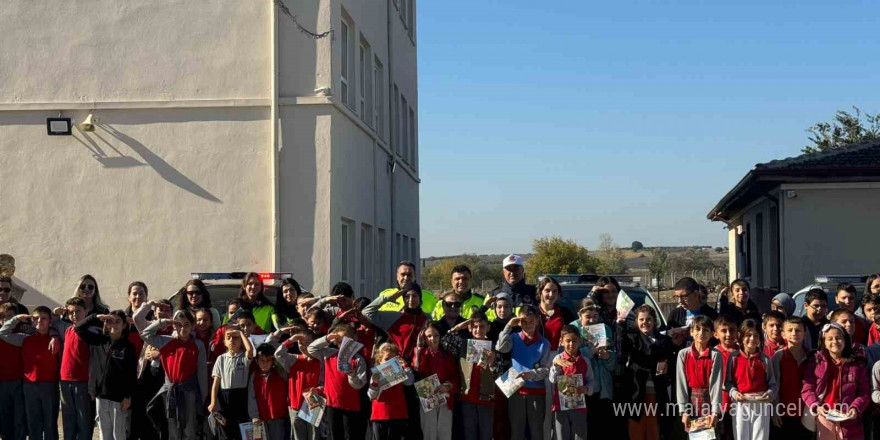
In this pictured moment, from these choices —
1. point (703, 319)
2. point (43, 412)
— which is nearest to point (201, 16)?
point (43, 412)

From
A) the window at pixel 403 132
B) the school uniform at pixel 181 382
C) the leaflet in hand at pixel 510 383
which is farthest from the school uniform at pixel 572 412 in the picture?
the window at pixel 403 132

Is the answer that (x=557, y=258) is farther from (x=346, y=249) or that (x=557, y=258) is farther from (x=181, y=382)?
(x=181, y=382)

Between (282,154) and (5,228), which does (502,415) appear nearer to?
(282,154)

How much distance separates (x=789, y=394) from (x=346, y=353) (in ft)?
12.5

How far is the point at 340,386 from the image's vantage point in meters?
8.34

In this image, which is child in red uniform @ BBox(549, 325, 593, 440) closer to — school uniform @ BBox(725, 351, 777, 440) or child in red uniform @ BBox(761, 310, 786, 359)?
school uniform @ BBox(725, 351, 777, 440)

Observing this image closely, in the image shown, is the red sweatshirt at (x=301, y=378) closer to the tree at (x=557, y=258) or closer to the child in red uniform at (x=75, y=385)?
the child in red uniform at (x=75, y=385)

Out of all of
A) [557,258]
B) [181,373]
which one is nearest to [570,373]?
[181,373]

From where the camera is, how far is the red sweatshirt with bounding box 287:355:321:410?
27.7 feet

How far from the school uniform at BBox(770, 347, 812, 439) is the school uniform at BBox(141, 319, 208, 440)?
5043 millimetres

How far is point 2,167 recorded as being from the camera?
14.6 metres

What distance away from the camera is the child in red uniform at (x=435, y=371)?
8453mm

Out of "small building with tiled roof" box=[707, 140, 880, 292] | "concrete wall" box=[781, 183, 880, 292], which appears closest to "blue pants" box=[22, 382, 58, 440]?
"small building with tiled roof" box=[707, 140, 880, 292]

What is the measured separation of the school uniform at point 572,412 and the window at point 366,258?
9.49 metres
